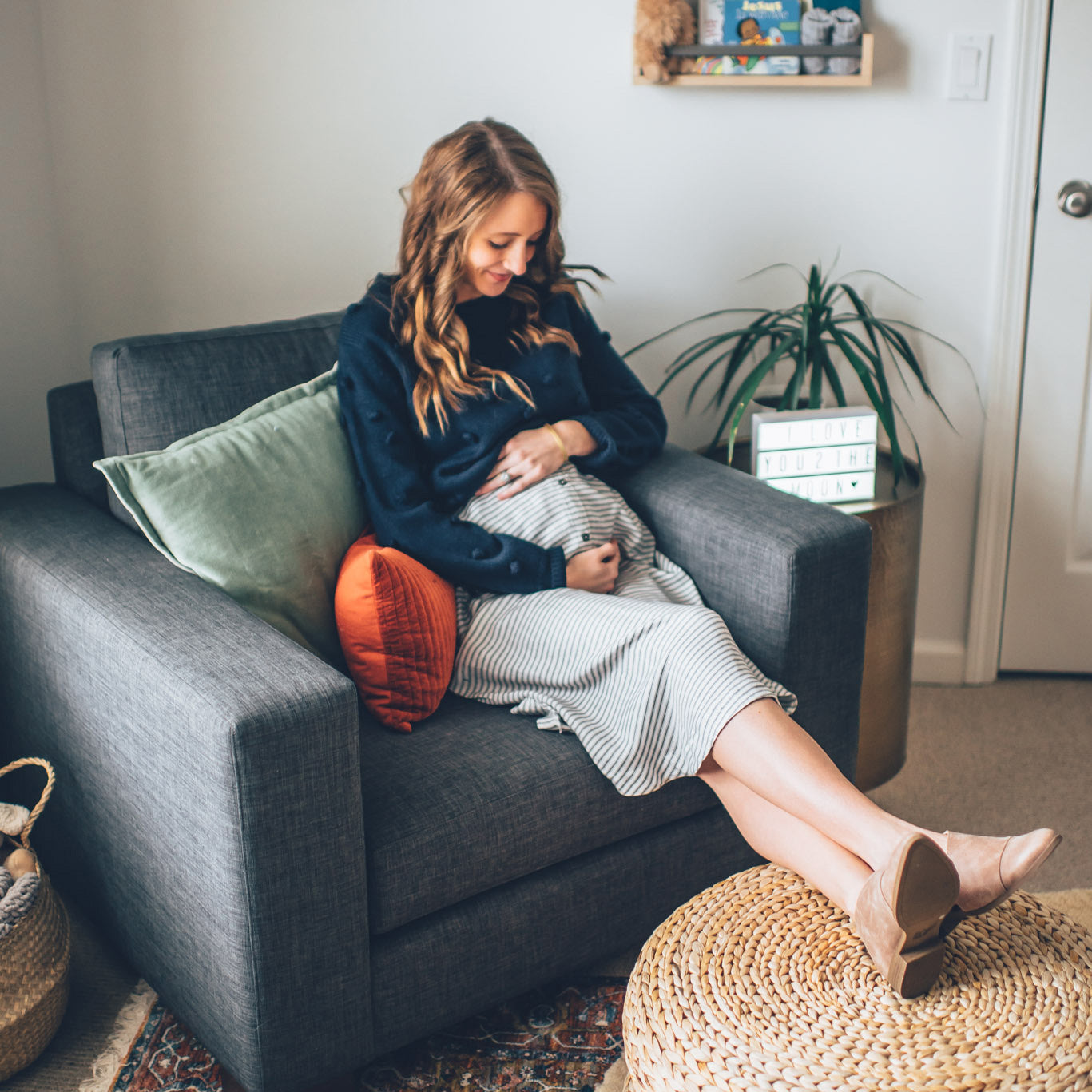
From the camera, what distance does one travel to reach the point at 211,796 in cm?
125

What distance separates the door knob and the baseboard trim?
919mm

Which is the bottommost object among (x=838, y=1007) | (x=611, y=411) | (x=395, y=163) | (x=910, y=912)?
(x=838, y=1007)

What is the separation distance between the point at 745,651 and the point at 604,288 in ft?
3.21

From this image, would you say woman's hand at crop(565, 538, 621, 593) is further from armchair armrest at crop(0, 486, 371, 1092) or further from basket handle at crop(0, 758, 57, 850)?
basket handle at crop(0, 758, 57, 850)

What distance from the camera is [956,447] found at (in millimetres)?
2424

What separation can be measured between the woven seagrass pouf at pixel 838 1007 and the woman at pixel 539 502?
0.37ft

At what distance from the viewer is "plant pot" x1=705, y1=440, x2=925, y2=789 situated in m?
2.00

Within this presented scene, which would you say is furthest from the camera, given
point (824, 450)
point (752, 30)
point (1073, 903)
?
point (752, 30)

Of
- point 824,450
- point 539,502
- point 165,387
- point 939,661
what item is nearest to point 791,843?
point 539,502

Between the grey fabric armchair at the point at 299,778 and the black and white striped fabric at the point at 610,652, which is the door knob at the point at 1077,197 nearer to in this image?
the grey fabric armchair at the point at 299,778

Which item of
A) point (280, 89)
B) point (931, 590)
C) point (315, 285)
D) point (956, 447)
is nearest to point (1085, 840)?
point (931, 590)

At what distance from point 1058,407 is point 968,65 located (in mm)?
698

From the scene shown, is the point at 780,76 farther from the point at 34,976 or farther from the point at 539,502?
the point at 34,976

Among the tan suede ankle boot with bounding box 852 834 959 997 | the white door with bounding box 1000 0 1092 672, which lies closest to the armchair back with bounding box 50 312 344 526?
the tan suede ankle boot with bounding box 852 834 959 997
